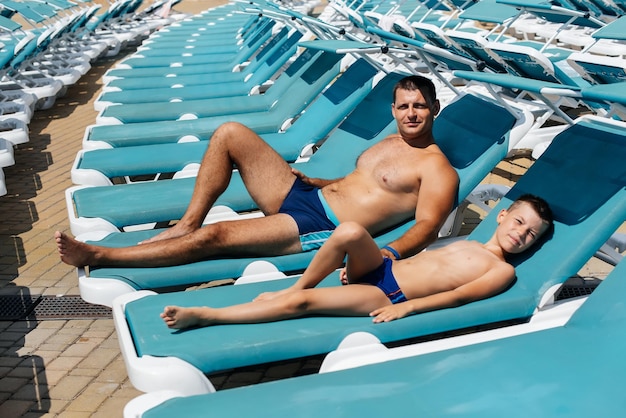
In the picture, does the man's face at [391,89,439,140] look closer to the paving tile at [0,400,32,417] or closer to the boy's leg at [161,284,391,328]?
the boy's leg at [161,284,391,328]

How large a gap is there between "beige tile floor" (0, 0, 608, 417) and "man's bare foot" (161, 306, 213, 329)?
19.5 inches

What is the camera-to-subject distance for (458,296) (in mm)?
2561

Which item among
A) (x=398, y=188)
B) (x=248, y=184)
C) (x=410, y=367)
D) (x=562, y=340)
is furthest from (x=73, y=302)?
(x=562, y=340)

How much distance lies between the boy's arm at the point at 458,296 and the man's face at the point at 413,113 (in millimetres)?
811

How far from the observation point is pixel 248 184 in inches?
136

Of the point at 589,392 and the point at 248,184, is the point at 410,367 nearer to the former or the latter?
the point at 589,392

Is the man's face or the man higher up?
the man's face

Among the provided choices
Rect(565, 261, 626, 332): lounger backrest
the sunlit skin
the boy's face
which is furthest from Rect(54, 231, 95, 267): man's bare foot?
Rect(565, 261, 626, 332): lounger backrest

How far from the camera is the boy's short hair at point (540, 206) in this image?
2.72m

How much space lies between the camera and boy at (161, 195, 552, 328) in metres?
2.46

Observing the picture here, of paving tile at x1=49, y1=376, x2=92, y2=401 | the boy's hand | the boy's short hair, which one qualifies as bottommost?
paving tile at x1=49, y1=376, x2=92, y2=401

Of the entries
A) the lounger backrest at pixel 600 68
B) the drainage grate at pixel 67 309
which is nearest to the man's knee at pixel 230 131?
the drainage grate at pixel 67 309

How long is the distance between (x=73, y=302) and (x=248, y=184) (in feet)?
3.38

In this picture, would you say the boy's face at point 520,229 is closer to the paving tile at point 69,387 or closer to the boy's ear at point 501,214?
the boy's ear at point 501,214
